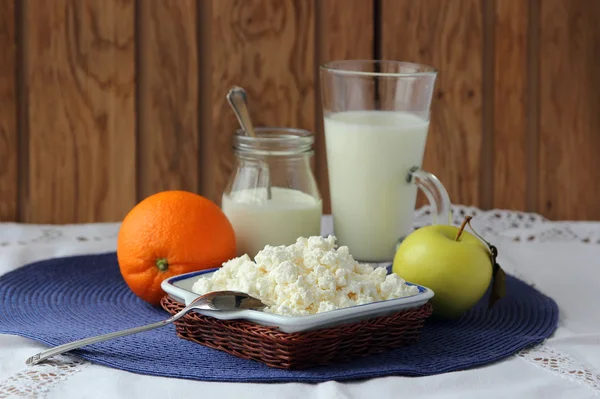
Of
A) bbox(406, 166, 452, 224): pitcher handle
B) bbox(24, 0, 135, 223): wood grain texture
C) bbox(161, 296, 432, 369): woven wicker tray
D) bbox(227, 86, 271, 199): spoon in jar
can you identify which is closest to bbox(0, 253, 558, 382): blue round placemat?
bbox(161, 296, 432, 369): woven wicker tray

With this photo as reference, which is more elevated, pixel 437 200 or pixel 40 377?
pixel 437 200

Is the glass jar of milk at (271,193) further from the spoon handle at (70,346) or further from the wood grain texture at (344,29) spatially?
the wood grain texture at (344,29)

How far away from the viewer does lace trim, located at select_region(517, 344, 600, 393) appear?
92 cm

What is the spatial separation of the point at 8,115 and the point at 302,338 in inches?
45.8

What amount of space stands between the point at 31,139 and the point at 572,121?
3.96 ft

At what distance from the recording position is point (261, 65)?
186 cm

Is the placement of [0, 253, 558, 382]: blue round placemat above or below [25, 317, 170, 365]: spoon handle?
below

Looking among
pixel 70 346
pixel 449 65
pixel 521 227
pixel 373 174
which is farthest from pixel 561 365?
pixel 449 65

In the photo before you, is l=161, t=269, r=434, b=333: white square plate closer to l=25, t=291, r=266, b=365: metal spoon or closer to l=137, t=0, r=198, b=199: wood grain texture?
l=25, t=291, r=266, b=365: metal spoon

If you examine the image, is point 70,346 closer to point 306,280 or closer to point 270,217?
point 306,280

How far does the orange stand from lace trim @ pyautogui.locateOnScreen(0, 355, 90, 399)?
0.22 m

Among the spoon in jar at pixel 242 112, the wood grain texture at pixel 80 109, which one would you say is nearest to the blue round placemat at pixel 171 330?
the spoon in jar at pixel 242 112

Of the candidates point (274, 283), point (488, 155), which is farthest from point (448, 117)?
point (274, 283)

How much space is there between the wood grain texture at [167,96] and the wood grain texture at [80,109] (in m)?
0.03
